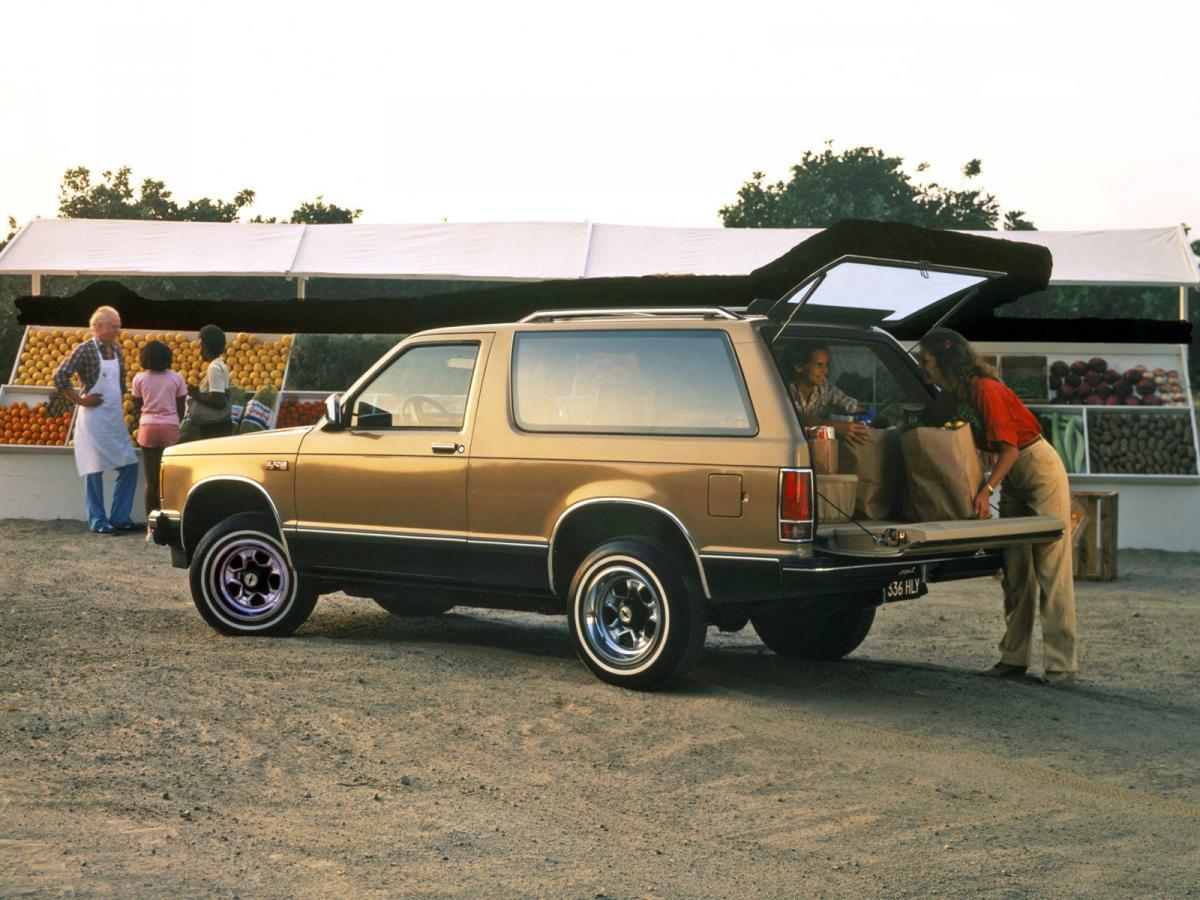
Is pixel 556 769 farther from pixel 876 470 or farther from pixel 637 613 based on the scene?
pixel 876 470

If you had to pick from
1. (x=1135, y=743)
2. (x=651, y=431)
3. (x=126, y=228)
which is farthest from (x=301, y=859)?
(x=126, y=228)

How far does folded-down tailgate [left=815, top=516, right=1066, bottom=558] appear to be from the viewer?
761cm

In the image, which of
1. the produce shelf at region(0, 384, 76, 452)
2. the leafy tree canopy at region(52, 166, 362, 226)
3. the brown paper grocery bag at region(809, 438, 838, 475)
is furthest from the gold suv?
the leafy tree canopy at region(52, 166, 362, 226)

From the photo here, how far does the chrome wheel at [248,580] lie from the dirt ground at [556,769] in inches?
11.5

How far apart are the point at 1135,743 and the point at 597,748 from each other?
2611 mm

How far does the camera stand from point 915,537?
25.1 ft

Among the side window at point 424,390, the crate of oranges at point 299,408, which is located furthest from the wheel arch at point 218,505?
the crate of oranges at point 299,408

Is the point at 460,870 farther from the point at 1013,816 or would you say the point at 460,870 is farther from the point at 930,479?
the point at 930,479

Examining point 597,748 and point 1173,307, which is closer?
point 597,748

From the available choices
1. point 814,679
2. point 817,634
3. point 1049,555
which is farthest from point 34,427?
point 1049,555

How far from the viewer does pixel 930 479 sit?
840 cm

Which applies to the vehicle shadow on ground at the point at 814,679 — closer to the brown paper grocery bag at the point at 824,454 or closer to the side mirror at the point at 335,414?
the brown paper grocery bag at the point at 824,454

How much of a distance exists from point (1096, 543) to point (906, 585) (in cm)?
733

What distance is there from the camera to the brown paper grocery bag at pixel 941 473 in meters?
8.34
